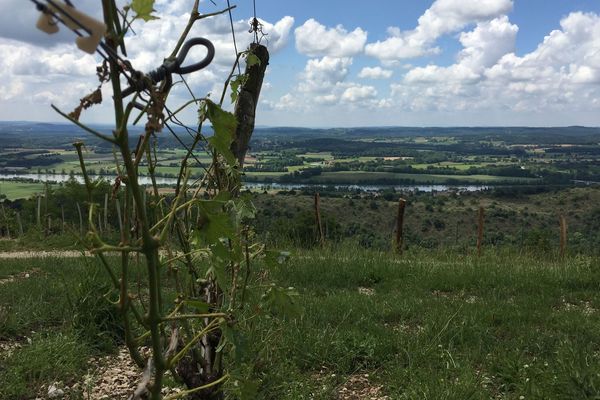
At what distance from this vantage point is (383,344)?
13.3 feet

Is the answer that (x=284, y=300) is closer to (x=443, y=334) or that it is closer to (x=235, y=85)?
(x=235, y=85)

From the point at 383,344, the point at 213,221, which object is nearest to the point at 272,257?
the point at 213,221

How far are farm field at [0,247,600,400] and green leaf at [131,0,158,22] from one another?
5.75 ft

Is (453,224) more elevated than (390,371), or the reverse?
(390,371)

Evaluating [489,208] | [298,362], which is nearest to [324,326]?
[298,362]

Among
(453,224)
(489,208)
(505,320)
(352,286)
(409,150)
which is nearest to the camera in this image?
(505,320)

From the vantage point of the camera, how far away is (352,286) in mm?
6773

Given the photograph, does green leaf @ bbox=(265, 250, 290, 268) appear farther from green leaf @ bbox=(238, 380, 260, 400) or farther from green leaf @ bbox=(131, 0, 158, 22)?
green leaf @ bbox=(131, 0, 158, 22)

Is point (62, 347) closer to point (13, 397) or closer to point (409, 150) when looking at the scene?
point (13, 397)

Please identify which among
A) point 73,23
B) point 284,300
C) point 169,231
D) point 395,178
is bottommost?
point 395,178

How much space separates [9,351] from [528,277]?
5979mm

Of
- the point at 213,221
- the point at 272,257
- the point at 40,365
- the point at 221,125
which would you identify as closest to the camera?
the point at 221,125

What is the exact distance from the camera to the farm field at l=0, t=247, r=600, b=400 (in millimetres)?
3322

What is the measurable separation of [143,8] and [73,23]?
1.48ft
